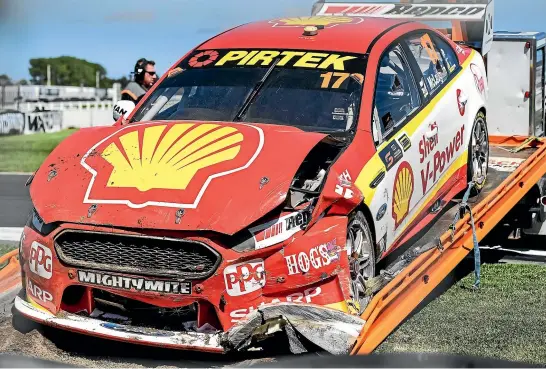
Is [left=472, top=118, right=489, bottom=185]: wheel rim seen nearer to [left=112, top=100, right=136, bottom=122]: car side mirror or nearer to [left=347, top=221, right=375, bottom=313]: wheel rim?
[left=347, top=221, right=375, bottom=313]: wheel rim

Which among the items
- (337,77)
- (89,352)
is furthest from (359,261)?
(89,352)

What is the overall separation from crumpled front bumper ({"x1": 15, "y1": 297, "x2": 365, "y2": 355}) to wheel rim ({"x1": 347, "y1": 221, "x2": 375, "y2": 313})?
1.11ft

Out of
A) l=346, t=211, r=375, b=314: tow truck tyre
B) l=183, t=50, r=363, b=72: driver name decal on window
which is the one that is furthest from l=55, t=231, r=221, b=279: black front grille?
l=183, t=50, r=363, b=72: driver name decal on window

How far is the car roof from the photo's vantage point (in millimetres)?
6090

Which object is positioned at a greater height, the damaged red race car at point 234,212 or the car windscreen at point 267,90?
the car windscreen at point 267,90

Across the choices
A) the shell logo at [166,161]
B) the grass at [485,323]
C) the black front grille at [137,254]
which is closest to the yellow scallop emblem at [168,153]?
the shell logo at [166,161]

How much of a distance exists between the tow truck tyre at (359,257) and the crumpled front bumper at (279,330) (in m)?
0.31

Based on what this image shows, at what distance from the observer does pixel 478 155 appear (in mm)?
7277

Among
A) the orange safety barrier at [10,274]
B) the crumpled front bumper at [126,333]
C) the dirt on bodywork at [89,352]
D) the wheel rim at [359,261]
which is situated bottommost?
the dirt on bodywork at [89,352]

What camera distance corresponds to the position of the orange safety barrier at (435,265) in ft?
15.1

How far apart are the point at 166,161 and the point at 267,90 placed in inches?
50.7

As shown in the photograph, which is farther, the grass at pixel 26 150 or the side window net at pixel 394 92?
the grass at pixel 26 150

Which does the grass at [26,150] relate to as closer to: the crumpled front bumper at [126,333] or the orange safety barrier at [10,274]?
the orange safety barrier at [10,274]

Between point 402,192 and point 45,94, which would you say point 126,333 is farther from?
point 45,94
